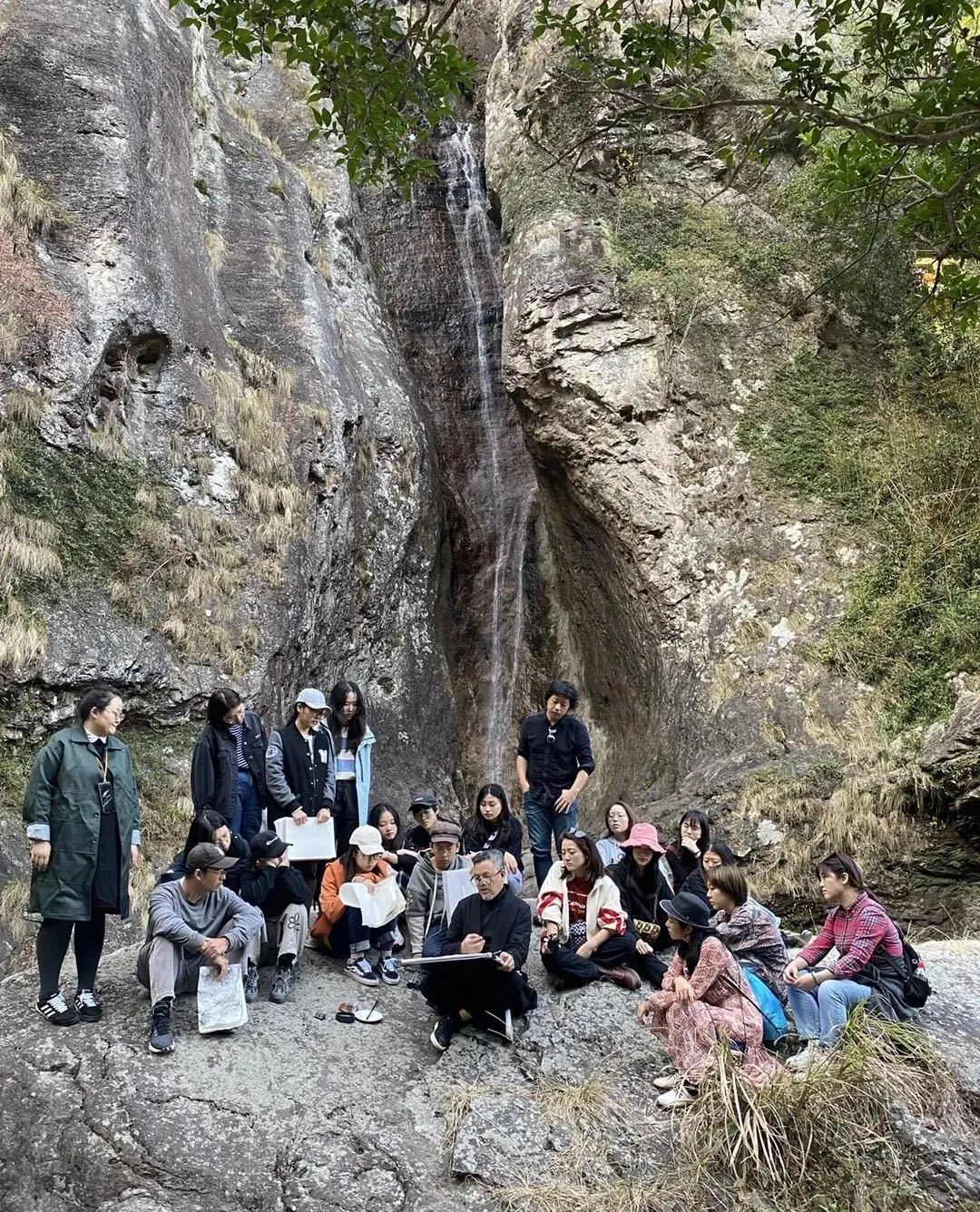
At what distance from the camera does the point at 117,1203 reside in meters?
5.07

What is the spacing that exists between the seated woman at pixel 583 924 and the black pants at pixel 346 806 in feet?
5.91

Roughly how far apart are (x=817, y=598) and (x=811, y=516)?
1206 mm

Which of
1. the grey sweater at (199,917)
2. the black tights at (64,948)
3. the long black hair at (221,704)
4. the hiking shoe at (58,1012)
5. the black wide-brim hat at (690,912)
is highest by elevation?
the long black hair at (221,704)

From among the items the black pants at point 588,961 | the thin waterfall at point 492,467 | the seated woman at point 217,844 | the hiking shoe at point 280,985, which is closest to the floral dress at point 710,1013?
the black pants at point 588,961

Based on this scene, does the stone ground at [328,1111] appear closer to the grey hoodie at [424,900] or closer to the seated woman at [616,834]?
the grey hoodie at [424,900]

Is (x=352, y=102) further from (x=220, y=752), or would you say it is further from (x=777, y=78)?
(x=777, y=78)

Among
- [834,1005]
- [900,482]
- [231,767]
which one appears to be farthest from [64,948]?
[900,482]

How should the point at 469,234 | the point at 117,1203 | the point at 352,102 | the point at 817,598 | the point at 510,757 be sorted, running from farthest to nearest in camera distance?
the point at 469,234
the point at 510,757
the point at 817,598
the point at 352,102
the point at 117,1203

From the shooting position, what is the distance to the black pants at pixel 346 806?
8203mm

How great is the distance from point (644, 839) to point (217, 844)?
313 cm

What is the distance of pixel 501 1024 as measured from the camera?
21.1 ft

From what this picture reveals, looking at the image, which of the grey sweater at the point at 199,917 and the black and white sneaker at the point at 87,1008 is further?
the black and white sneaker at the point at 87,1008

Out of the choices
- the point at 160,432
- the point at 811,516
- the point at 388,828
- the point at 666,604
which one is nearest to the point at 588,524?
the point at 666,604

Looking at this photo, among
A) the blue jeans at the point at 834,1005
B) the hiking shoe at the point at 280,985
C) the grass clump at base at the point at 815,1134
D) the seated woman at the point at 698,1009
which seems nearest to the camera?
the grass clump at base at the point at 815,1134
